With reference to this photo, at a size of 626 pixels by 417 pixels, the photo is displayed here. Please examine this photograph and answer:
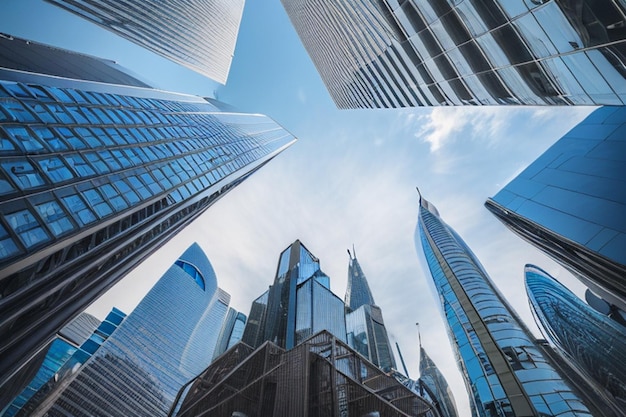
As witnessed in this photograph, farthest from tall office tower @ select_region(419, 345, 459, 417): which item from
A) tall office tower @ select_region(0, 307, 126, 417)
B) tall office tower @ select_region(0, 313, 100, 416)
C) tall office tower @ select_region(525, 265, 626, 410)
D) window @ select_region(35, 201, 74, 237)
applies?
tall office tower @ select_region(0, 313, 100, 416)

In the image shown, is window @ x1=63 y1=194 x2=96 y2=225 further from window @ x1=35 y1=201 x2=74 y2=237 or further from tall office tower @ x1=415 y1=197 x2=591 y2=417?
tall office tower @ x1=415 y1=197 x2=591 y2=417

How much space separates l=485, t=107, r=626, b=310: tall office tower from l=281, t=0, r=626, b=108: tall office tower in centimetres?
994

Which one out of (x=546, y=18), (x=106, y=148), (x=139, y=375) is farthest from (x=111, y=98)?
(x=139, y=375)

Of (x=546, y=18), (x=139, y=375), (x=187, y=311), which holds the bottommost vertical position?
(x=546, y=18)

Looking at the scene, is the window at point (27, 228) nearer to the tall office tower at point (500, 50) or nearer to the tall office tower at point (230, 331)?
the tall office tower at point (500, 50)

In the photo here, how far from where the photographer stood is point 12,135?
61.3 feet

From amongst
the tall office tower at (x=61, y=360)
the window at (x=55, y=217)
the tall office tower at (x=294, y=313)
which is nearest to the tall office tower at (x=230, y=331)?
the tall office tower at (x=294, y=313)

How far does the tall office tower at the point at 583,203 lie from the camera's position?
18606 millimetres

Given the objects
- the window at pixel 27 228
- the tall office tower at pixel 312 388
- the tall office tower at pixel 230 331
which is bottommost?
the tall office tower at pixel 312 388

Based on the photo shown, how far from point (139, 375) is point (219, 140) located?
79.6m

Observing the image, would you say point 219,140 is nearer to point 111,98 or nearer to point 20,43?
point 111,98

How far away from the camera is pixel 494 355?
28.1 meters

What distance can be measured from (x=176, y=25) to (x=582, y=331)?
82787 mm

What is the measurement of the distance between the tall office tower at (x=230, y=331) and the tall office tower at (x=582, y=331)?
431 ft
